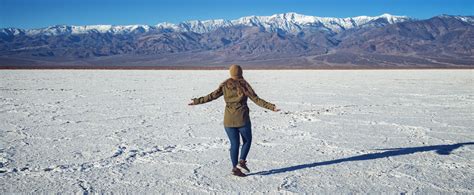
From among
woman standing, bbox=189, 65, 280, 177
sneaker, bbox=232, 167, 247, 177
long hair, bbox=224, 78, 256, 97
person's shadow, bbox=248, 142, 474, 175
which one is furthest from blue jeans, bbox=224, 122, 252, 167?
person's shadow, bbox=248, 142, 474, 175

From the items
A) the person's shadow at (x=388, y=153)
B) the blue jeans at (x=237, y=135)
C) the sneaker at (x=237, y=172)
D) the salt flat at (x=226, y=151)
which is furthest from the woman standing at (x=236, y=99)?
the person's shadow at (x=388, y=153)

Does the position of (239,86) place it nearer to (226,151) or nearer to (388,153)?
(226,151)

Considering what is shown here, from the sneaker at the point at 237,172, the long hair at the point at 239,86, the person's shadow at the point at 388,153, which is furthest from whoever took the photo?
the person's shadow at the point at 388,153

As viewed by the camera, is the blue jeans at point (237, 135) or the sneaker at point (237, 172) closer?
the blue jeans at point (237, 135)

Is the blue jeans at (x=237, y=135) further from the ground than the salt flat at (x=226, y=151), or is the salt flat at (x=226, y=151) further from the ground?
the blue jeans at (x=237, y=135)

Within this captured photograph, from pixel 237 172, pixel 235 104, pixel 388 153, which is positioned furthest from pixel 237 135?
pixel 388 153

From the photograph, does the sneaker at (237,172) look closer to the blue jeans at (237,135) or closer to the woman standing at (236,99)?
the blue jeans at (237,135)

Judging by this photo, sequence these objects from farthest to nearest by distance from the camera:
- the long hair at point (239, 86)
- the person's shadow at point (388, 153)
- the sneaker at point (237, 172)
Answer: the person's shadow at point (388, 153), the sneaker at point (237, 172), the long hair at point (239, 86)

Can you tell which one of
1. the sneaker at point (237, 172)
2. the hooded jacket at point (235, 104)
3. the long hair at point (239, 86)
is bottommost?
the sneaker at point (237, 172)

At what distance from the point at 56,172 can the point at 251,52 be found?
167m

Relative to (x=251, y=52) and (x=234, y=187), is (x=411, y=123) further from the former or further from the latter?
(x=251, y=52)

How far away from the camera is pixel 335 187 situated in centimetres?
452

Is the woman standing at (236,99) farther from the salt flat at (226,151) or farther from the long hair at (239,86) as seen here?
the salt flat at (226,151)

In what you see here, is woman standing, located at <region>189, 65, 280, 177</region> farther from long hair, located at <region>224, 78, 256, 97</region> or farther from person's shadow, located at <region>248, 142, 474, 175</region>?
person's shadow, located at <region>248, 142, 474, 175</region>
